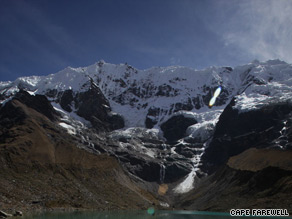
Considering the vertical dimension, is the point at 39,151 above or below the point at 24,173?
above

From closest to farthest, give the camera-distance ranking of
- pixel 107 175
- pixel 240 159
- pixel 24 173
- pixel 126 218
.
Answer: pixel 126 218 → pixel 24 173 → pixel 107 175 → pixel 240 159

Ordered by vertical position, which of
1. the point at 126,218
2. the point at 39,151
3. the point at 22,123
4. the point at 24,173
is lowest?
the point at 126,218

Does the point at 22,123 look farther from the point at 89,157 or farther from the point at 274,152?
the point at 274,152

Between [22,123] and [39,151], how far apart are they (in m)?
47.0

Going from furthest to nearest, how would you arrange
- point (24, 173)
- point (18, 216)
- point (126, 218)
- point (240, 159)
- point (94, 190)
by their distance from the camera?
point (240, 159)
point (94, 190)
point (24, 173)
point (126, 218)
point (18, 216)

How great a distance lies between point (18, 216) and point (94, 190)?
200ft

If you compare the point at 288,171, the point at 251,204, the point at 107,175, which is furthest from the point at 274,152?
the point at 107,175

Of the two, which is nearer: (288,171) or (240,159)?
(288,171)

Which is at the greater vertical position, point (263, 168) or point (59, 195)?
point (263, 168)

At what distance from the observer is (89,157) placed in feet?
549

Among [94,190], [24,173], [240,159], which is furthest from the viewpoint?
[240,159]

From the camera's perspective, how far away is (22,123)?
188 metres

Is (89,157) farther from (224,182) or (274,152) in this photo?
(274,152)

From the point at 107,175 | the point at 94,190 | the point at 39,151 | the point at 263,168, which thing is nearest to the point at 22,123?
the point at 39,151
